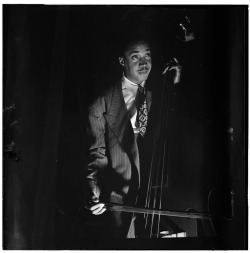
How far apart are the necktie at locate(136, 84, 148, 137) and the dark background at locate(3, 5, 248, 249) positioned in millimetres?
64

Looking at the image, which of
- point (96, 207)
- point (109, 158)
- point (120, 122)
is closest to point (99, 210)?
point (96, 207)

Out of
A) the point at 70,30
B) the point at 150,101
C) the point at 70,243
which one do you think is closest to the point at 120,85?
the point at 150,101

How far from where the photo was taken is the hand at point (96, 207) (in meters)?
1.59

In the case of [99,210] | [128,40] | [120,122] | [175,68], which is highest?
[128,40]

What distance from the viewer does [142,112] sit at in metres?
1.62

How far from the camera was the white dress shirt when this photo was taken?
162cm

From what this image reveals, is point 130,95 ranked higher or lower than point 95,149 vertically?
higher

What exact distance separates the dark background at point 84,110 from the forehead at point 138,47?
5 centimetres

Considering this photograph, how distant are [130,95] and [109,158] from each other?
0.30 metres

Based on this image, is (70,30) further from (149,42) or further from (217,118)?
(217,118)

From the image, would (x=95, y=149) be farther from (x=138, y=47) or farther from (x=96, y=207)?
(x=138, y=47)

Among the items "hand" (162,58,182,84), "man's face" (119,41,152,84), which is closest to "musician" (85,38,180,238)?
"man's face" (119,41,152,84)

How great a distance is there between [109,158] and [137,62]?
0.45m

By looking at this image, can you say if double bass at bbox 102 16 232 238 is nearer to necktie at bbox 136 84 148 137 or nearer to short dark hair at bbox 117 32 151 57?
necktie at bbox 136 84 148 137
